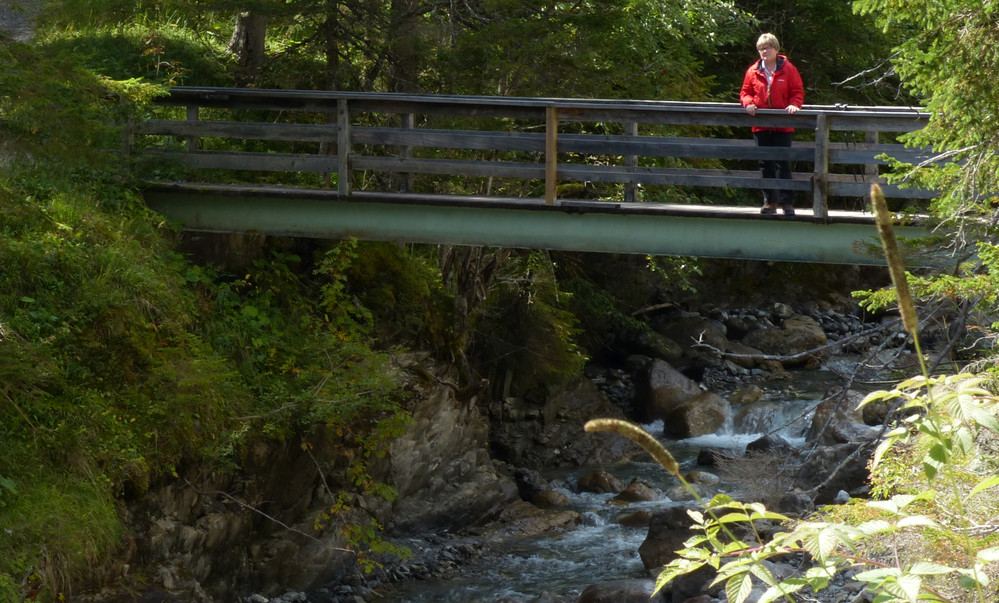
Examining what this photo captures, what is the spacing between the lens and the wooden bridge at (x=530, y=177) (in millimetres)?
7766

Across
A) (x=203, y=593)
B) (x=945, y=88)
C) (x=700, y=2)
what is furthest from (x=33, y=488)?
(x=700, y=2)

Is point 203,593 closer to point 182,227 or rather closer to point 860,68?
point 182,227

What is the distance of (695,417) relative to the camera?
14.2m

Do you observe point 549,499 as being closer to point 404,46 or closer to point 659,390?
point 659,390

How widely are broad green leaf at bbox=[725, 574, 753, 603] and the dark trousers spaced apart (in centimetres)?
608

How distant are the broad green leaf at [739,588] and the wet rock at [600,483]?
10.1 m

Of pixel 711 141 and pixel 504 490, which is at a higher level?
pixel 711 141

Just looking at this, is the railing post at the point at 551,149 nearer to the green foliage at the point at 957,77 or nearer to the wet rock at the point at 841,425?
the green foliage at the point at 957,77

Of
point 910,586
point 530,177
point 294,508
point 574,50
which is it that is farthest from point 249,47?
point 910,586

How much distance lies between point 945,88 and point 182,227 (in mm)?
6449

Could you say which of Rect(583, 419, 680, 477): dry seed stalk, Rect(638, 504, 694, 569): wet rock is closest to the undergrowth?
Rect(638, 504, 694, 569): wet rock

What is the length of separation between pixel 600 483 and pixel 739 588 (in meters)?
10.2

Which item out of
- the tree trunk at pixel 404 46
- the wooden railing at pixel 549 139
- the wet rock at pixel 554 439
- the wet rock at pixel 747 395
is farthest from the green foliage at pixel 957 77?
the wet rock at pixel 747 395

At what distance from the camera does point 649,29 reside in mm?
10062
